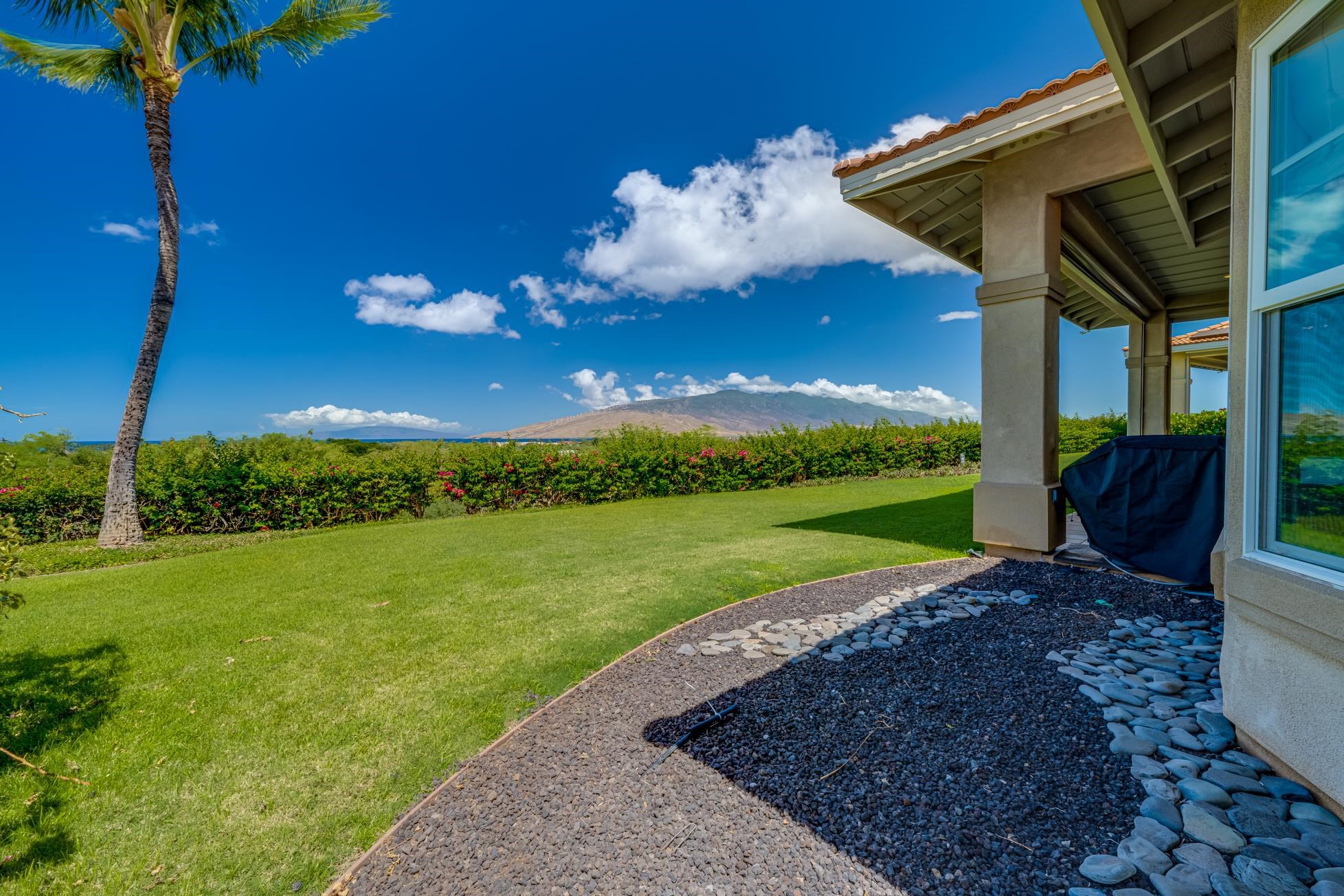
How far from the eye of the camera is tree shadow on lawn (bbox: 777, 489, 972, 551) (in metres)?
6.42

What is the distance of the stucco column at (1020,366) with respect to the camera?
4840mm

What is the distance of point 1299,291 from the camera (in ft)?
5.52

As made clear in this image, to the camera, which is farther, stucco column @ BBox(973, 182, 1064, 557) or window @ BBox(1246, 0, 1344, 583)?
stucco column @ BBox(973, 182, 1064, 557)

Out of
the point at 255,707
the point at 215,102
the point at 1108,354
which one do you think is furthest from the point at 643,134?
the point at 255,707

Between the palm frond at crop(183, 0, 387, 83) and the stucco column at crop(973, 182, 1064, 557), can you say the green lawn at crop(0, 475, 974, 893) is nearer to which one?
the stucco column at crop(973, 182, 1064, 557)

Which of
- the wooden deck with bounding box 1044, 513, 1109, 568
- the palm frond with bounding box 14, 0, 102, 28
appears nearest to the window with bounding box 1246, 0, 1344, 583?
the wooden deck with bounding box 1044, 513, 1109, 568

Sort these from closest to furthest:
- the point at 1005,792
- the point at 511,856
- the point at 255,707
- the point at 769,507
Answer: the point at 511,856
the point at 1005,792
the point at 255,707
the point at 769,507

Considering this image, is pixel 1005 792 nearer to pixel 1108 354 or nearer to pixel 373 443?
pixel 1108 354

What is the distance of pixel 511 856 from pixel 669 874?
550mm

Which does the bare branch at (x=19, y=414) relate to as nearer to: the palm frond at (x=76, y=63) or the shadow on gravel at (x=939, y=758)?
the shadow on gravel at (x=939, y=758)

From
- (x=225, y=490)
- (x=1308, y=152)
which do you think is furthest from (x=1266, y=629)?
(x=225, y=490)

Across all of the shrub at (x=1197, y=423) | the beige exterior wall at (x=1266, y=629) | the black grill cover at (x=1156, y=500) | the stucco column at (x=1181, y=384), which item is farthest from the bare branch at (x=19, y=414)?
the shrub at (x=1197, y=423)

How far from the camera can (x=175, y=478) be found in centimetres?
848

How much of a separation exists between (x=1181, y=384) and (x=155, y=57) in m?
23.1
